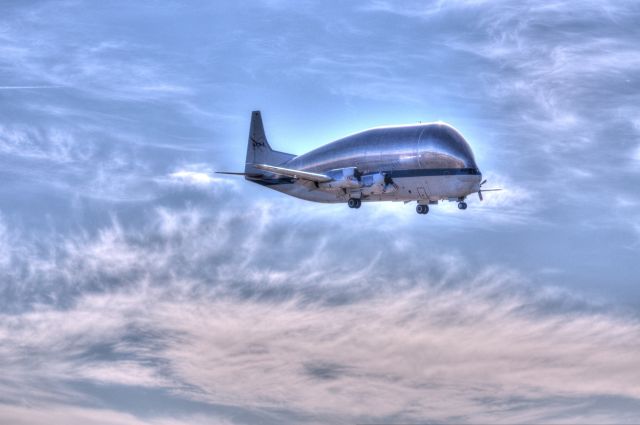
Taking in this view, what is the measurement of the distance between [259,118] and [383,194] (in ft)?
151

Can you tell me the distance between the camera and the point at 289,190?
163 meters

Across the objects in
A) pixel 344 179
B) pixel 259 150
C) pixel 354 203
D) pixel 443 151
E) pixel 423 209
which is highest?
pixel 259 150

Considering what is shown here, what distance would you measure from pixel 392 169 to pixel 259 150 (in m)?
42.0

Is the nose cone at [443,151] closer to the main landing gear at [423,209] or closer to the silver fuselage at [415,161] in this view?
the silver fuselage at [415,161]

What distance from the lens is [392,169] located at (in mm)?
145625

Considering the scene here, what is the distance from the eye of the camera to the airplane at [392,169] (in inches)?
5586

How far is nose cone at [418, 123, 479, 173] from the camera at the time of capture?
464 ft

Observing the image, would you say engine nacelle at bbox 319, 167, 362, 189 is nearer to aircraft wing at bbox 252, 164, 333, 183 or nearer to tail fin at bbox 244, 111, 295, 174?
aircraft wing at bbox 252, 164, 333, 183

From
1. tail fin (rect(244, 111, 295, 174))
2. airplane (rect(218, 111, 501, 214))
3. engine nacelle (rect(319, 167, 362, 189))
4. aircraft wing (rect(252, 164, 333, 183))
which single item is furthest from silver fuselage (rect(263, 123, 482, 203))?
tail fin (rect(244, 111, 295, 174))

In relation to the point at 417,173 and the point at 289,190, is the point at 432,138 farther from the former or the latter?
the point at 289,190

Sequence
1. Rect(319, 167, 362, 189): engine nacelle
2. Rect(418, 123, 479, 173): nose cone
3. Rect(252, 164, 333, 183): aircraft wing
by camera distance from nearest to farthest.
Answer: Rect(418, 123, 479, 173): nose cone, Rect(319, 167, 362, 189): engine nacelle, Rect(252, 164, 333, 183): aircraft wing

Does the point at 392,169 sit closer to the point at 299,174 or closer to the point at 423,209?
the point at 423,209

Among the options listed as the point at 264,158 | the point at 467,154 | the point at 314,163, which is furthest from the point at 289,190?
the point at 467,154

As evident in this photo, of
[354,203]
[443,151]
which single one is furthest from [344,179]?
[443,151]
